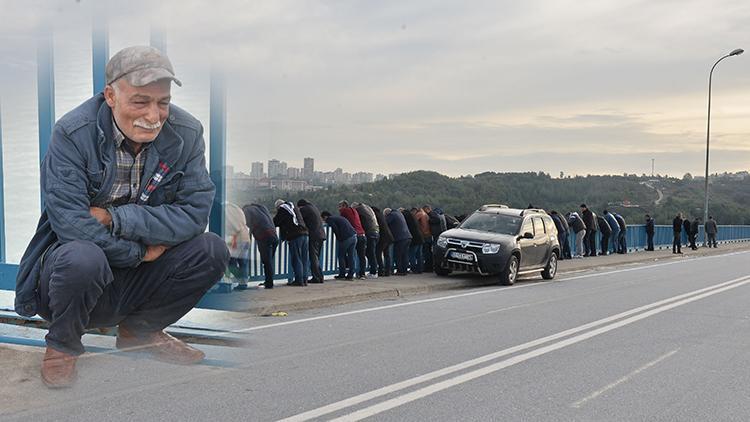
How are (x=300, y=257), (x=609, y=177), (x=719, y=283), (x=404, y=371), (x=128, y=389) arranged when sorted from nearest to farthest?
(x=128, y=389) → (x=404, y=371) → (x=300, y=257) → (x=719, y=283) → (x=609, y=177)

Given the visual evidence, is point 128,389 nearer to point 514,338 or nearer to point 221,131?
point 221,131

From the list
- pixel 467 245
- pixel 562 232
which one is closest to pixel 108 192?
pixel 467 245

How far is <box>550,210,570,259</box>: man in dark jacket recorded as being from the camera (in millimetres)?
26906

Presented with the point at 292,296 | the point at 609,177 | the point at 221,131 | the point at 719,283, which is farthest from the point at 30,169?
the point at 609,177

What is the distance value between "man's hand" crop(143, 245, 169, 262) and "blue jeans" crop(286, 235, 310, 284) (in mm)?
11827

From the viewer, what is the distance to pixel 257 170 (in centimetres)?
262

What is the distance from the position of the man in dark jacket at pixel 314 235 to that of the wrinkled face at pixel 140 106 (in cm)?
1149

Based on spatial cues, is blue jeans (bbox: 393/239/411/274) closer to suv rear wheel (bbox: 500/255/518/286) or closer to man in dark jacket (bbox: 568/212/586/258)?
suv rear wheel (bbox: 500/255/518/286)

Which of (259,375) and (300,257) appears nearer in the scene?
(259,375)

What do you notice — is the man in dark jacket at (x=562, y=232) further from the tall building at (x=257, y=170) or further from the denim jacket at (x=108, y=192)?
the denim jacket at (x=108, y=192)

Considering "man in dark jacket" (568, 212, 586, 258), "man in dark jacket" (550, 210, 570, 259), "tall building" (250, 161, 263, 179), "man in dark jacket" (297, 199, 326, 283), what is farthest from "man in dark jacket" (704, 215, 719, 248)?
"tall building" (250, 161, 263, 179)

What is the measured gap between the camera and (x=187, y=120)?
2.23 m

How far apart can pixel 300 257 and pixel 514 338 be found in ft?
19.1

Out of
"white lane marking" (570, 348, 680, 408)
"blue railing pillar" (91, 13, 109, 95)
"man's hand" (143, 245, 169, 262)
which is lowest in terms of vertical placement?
"white lane marking" (570, 348, 680, 408)
